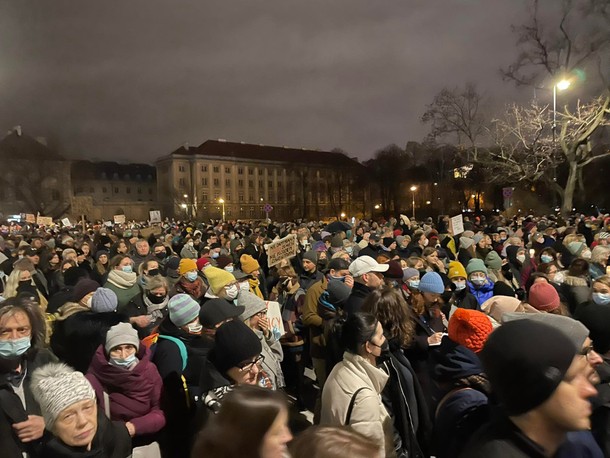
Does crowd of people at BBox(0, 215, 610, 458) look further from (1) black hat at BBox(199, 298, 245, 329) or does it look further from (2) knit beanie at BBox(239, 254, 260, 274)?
(2) knit beanie at BBox(239, 254, 260, 274)

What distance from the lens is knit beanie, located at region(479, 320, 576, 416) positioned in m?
A: 1.74

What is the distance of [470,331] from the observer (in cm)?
291

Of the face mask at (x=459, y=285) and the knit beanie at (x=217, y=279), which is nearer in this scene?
the knit beanie at (x=217, y=279)

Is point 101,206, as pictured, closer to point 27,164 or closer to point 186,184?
Answer: point 186,184

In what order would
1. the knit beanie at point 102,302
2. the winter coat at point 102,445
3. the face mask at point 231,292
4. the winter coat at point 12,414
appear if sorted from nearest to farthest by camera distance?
the winter coat at point 102,445, the winter coat at point 12,414, the knit beanie at point 102,302, the face mask at point 231,292

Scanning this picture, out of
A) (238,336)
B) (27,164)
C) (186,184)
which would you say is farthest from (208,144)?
(238,336)


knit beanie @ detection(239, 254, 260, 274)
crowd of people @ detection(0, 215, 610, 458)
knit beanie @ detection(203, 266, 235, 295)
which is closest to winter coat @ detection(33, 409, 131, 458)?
crowd of people @ detection(0, 215, 610, 458)

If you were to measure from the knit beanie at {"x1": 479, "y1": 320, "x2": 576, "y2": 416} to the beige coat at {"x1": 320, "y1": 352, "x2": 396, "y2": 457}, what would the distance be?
46.2 inches

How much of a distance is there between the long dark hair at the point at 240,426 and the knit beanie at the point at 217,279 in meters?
3.88

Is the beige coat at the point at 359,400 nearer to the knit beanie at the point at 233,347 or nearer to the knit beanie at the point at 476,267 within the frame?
the knit beanie at the point at 233,347

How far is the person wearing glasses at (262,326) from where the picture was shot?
4.36 meters

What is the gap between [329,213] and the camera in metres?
72.4

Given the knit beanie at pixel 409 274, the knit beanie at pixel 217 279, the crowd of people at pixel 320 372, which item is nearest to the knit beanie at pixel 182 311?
the crowd of people at pixel 320 372

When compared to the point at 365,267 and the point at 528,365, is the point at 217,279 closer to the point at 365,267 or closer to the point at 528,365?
the point at 365,267
